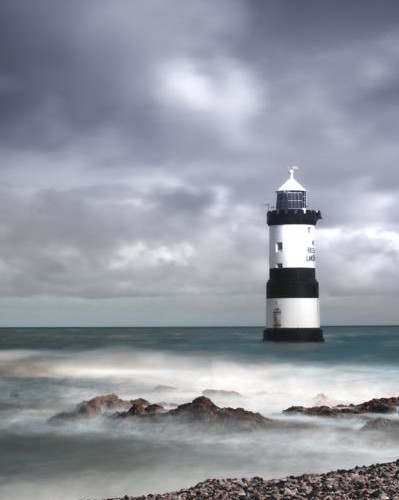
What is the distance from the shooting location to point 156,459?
9695 mm

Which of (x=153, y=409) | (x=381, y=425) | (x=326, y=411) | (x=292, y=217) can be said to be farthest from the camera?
(x=292, y=217)

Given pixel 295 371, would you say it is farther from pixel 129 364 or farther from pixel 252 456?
pixel 252 456

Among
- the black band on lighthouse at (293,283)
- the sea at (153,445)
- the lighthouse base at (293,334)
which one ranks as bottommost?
the sea at (153,445)

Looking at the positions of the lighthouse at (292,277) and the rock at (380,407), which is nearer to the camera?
the rock at (380,407)

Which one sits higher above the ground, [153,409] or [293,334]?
[293,334]

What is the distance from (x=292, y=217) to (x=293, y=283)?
2.17 metres

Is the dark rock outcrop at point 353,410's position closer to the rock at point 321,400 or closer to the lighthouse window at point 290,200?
the rock at point 321,400

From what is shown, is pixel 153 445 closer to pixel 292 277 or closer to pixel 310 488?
pixel 310 488

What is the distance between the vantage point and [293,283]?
2458 cm

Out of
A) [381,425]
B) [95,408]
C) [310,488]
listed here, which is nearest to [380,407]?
[381,425]

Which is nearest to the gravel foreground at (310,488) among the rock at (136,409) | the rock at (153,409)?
the rock at (136,409)

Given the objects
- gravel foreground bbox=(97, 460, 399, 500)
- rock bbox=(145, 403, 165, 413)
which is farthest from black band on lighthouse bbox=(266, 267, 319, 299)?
gravel foreground bbox=(97, 460, 399, 500)

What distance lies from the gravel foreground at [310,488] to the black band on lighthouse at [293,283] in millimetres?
17455

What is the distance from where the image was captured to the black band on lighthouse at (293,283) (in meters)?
24.6
